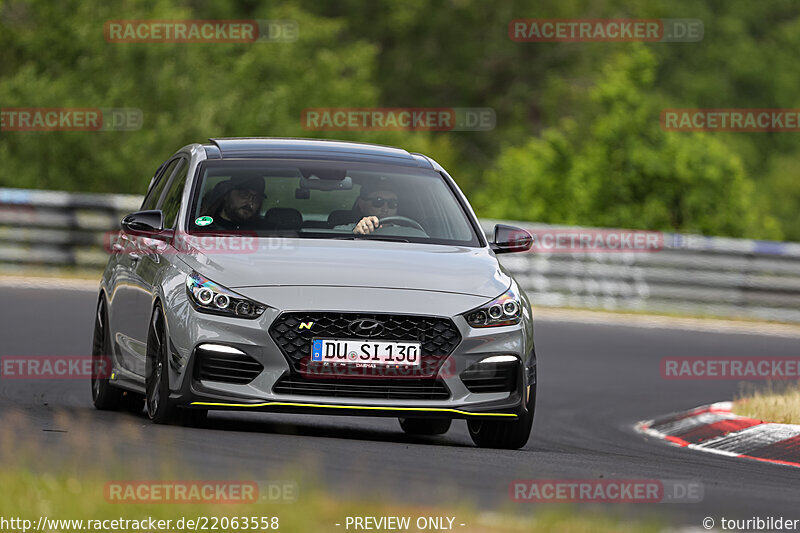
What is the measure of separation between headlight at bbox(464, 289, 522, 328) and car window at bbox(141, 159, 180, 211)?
9.14 feet

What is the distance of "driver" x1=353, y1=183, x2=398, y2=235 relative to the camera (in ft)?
33.6

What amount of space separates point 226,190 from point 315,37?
41445 millimetres

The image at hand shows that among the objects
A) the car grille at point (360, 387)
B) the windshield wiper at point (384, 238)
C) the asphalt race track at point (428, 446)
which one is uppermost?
the windshield wiper at point (384, 238)

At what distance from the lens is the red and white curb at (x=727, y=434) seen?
11075mm

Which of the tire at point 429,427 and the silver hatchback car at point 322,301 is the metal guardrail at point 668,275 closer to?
the tire at point 429,427

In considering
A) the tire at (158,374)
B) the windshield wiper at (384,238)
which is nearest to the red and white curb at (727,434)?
the windshield wiper at (384,238)

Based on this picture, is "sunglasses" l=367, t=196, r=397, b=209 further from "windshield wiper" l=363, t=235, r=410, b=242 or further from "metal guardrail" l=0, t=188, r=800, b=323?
"metal guardrail" l=0, t=188, r=800, b=323

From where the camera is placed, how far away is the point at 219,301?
361 inches

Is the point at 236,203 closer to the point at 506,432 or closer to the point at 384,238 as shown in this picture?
the point at 384,238

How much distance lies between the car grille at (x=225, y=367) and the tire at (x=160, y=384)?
252 millimetres

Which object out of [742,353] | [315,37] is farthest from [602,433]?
[315,37]

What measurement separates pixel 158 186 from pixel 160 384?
2.59 meters

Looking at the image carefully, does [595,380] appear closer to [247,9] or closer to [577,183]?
[577,183]

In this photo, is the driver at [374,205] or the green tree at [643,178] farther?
the green tree at [643,178]
